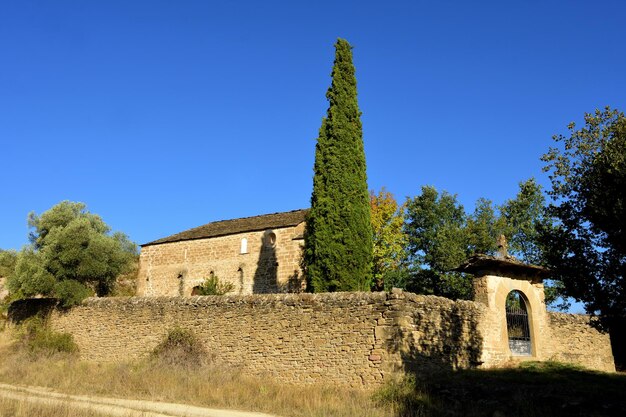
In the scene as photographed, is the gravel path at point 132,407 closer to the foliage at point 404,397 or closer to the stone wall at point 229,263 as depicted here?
the foliage at point 404,397

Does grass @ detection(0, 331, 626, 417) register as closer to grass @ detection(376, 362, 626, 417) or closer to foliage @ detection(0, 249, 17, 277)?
grass @ detection(376, 362, 626, 417)

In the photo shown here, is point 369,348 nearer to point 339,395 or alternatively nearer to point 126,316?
point 339,395

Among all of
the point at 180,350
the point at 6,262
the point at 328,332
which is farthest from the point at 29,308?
the point at 328,332

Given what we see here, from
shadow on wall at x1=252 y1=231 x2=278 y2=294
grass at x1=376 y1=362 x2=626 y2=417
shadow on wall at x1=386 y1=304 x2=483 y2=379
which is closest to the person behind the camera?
grass at x1=376 y1=362 x2=626 y2=417

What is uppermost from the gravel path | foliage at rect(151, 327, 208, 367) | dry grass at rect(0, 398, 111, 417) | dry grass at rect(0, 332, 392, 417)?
foliage at rect(151, 327, 208, 367)

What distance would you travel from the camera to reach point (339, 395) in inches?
486

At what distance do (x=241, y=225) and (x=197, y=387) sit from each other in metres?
18.9

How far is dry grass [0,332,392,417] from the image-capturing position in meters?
11.1

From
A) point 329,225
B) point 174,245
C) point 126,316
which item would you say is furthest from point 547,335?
point 174,245

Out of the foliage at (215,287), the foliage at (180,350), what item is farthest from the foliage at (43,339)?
the foliage at (215,287)

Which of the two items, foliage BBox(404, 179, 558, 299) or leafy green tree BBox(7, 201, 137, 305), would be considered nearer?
leafy green tree BBox(7, 201, 137, 305)

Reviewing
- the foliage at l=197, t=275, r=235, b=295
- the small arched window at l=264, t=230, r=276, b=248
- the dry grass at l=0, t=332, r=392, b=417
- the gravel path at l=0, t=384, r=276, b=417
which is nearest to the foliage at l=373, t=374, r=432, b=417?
the dry grass at l=0, t=332, r=392, b=417

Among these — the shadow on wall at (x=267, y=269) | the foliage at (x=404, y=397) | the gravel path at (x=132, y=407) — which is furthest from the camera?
the shadow on wall at (x=267, y=269)

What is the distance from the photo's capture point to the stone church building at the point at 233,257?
27.9m
